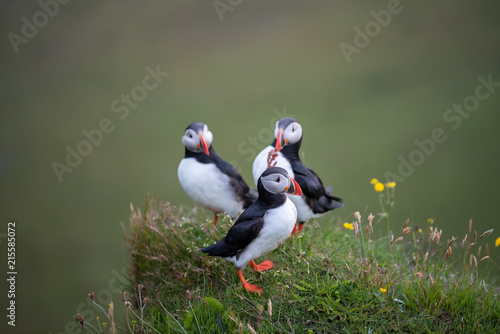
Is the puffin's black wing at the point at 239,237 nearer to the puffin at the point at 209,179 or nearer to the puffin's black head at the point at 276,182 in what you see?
the puffin's black head at the point at 276,182

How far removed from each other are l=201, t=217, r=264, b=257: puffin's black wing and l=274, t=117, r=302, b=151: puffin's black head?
0.66 m

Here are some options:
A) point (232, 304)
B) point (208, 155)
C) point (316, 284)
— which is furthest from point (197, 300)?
point (208, 155)

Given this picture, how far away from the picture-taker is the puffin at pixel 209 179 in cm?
312

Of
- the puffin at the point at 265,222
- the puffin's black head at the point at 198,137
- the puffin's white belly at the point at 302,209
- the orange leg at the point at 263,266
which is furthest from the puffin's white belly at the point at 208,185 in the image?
the puffin at the point at 265,222

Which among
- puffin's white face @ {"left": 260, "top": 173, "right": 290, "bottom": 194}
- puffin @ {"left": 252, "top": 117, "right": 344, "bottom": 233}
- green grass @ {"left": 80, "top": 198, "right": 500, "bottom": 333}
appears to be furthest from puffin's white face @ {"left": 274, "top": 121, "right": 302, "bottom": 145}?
puffin's white face @ {"left": 260, "top": 173, "right": 290, "bottom": 194}

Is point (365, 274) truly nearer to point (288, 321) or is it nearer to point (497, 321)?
point (288, 321)

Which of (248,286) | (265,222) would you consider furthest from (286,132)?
(248,286)

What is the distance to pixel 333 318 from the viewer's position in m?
2.24

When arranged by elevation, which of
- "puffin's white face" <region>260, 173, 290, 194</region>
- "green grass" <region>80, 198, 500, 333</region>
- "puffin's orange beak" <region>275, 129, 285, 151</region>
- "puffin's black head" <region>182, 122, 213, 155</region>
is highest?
"puffin's black head" <region>182, 122, 213, 155</region>

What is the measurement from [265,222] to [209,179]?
955 millimetres

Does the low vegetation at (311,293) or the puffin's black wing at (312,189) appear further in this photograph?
the puffin's black wing at (312,189)

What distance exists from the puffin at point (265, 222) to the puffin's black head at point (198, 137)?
863 millimetres

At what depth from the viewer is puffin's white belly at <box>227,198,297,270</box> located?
7.29 ft

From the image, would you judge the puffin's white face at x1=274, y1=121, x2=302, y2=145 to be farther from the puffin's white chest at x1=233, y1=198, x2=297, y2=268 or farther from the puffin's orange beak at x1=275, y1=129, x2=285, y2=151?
the puffin's white chest at x1=233, y1=198, x2=297, y2=268
